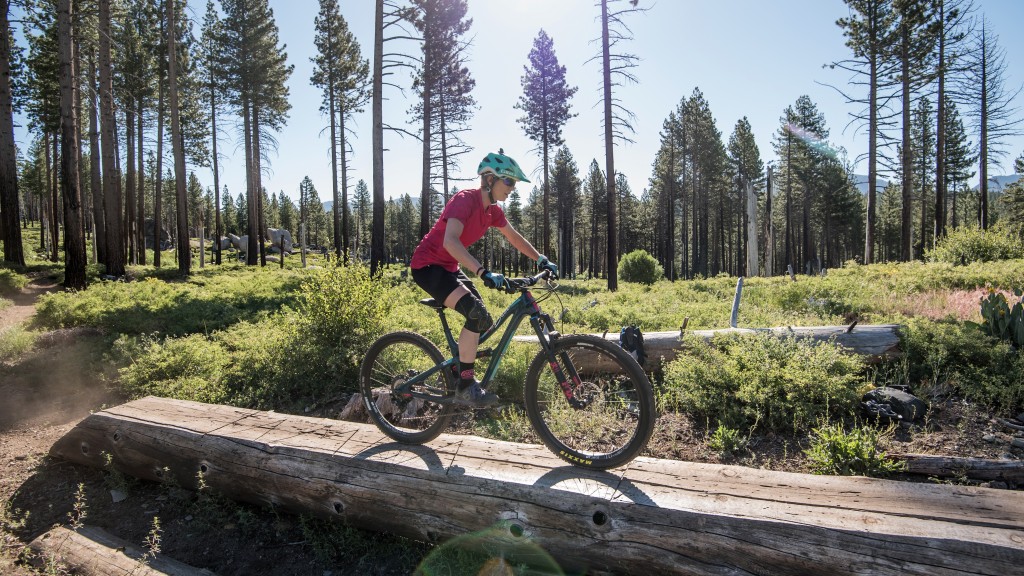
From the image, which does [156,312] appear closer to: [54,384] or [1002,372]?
[54,384]

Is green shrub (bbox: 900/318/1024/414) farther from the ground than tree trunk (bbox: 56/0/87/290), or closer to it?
closer to it

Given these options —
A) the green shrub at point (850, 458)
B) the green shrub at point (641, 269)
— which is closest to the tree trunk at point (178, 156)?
the green shrub at point (641, 269)

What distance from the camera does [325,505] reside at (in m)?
3.93

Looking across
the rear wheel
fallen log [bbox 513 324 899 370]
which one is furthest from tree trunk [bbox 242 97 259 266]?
the rear wheel

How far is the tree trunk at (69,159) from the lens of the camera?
13.8 m

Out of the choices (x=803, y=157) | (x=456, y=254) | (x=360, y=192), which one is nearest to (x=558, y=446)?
(x=456, y=254)

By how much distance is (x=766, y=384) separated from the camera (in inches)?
217

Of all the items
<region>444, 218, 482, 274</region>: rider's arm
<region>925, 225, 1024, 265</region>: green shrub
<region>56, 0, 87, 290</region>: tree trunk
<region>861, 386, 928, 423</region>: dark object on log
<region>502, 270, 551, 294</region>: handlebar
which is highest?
<region>56, 0, 87, 290</region>: tree trunk

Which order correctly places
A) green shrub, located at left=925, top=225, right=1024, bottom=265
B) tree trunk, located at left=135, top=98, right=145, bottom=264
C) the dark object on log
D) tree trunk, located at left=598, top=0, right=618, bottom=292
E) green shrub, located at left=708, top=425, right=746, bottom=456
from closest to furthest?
green shrub, located at left=708, top=425, right=746, bottom=456
the dark object on log
green shrub, located at left=925, top=225, right=1024, bottom=265
tree trunk, located at left=598, top=0, right=618, bottom=292
tree trunk, located at left=135, top=98, right=145, bottom=264

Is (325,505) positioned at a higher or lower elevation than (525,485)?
lower

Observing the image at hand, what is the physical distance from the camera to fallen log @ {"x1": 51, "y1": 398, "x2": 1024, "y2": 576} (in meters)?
2.53

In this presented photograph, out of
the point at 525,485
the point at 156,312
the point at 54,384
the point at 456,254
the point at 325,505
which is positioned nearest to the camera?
the point at 525,485

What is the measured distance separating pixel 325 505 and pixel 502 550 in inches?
62.5

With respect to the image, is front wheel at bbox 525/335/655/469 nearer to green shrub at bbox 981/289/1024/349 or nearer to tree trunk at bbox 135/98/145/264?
green shrub at bbox 981/289/1024/349
